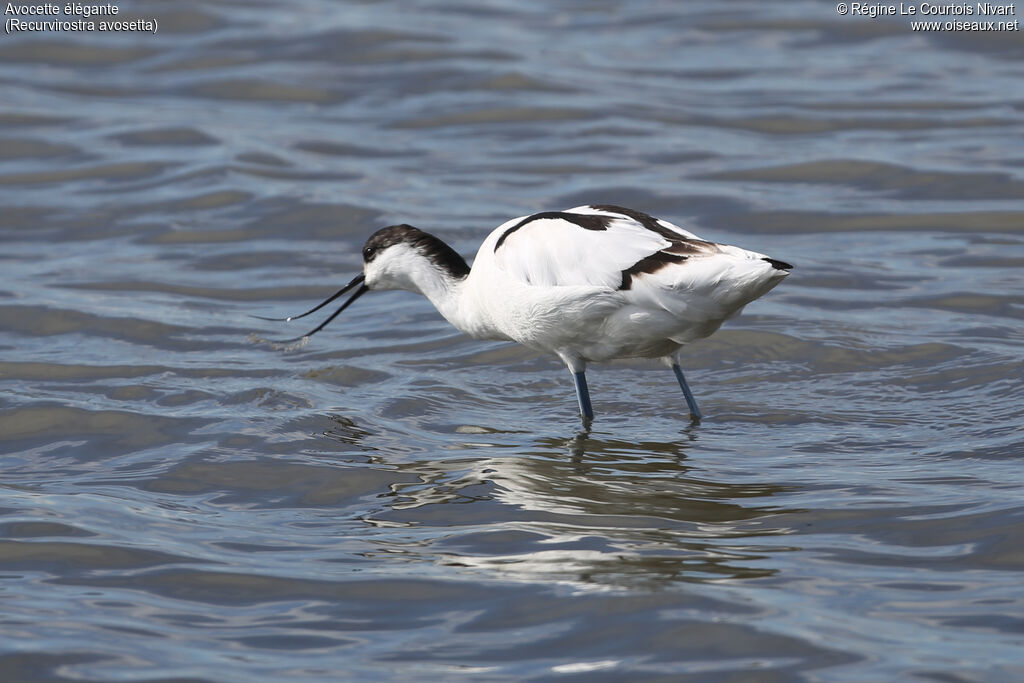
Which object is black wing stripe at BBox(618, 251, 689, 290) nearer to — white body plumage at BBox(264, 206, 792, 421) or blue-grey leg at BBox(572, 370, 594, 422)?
white body plumage at BBox(264, 206, 792, 421)

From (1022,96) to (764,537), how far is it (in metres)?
9.41

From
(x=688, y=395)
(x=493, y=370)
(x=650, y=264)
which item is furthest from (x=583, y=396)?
(x=493, y=370)

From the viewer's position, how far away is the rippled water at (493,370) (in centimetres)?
443

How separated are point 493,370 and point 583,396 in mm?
1309

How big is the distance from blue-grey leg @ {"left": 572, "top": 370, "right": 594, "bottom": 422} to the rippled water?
170 mm

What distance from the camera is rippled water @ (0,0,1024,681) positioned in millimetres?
4426

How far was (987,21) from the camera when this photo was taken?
1503cm

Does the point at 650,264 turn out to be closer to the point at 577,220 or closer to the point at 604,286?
the point at 604,286

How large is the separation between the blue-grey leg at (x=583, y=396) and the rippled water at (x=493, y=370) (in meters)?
0.17

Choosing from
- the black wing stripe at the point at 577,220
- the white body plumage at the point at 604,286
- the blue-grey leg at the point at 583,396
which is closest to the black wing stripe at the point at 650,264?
the white body plumage at the point at 604,286

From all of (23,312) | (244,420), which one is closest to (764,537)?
(244,420)

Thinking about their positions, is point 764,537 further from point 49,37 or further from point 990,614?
point 49,37

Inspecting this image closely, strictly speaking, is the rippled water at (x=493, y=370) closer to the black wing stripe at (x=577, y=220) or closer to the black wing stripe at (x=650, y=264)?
the black wing stripe at (x=650, y=264)

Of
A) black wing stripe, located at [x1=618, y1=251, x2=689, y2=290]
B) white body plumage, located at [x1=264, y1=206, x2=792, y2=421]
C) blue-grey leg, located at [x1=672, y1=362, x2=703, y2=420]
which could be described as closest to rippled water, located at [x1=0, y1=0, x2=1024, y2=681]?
blue-grey leg, located at [x1=672, y1=362, x2=703, y2=420]
